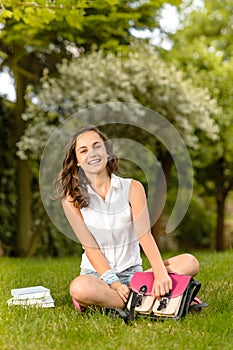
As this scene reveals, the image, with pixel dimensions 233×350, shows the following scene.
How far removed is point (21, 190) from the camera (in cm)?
992

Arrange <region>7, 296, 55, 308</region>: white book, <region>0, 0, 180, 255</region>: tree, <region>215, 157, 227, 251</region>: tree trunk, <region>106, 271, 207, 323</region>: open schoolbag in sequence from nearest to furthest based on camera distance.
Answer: <region>106, 271, 207, 323</region>: open schoolbag < <region>7, 296, 55, 308</region>: white book < <region>0, 0, 180, 255</region>: tree < <region>215, 157, 227, 251</region>: tree trunk

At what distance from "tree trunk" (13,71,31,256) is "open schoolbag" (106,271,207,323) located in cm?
656

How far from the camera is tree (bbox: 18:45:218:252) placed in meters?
9.11

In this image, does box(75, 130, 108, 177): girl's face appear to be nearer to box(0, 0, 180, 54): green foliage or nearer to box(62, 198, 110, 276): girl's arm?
box(62, 198, 110, 276): girl's arm

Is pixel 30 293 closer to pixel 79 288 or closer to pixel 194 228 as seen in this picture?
pixel 79 288

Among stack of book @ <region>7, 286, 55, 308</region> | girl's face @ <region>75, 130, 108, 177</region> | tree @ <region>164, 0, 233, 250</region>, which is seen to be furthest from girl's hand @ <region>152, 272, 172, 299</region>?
tree @ <region>164, 0, 233, 250</region>

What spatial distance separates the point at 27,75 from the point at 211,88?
12.9 ft

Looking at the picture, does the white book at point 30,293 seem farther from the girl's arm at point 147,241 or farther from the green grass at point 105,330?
the girl's arm at point 147,241

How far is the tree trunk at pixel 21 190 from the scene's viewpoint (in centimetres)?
994

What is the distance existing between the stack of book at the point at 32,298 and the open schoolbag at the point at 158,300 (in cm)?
54

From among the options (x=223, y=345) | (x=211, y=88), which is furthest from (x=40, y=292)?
(x=211, y=88)

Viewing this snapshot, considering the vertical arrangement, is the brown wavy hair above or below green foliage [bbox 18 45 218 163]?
below

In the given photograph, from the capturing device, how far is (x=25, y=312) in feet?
11.4

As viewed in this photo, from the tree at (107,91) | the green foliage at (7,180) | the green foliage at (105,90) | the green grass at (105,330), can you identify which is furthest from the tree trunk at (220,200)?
the green grass at (105,330)
